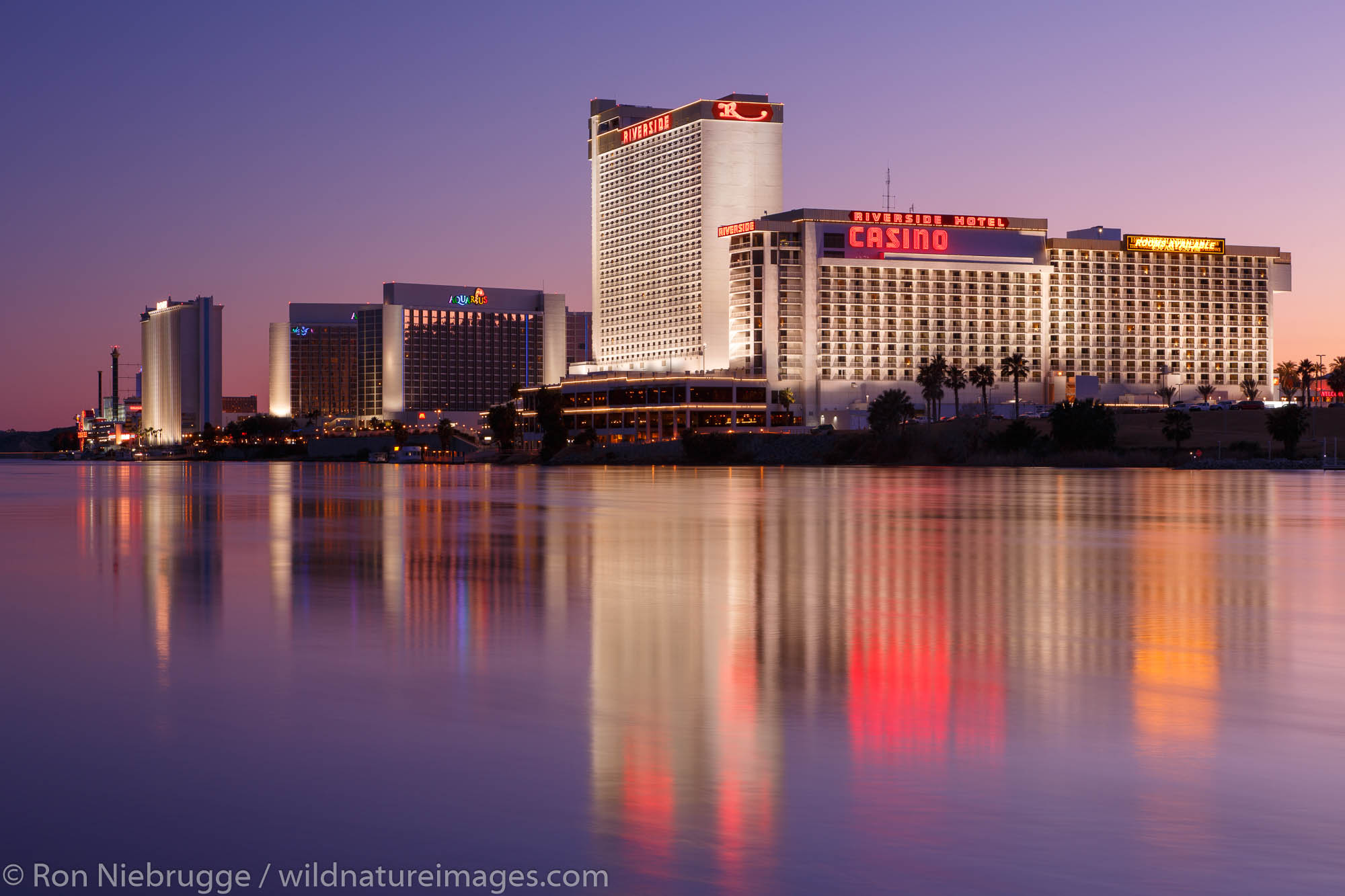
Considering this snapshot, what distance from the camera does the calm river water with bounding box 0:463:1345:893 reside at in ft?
25.5

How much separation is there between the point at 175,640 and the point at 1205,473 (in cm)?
11198

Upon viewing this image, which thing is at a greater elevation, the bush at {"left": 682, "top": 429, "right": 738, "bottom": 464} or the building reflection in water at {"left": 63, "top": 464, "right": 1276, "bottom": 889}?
the bush at {"left": 682, "top": 429, "right": 738, "bottom": 464}

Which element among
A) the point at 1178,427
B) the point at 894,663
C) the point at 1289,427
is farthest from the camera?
the point at 1178,427

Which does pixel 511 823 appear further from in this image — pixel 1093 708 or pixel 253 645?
pixel 253 645

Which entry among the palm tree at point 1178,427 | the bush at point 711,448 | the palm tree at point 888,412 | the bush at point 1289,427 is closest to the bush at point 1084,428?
the palm tree at point 1178,427

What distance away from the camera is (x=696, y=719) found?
11.5 m

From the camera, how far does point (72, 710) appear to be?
11.9m

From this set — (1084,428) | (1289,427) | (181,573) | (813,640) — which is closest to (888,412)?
(1084,428)

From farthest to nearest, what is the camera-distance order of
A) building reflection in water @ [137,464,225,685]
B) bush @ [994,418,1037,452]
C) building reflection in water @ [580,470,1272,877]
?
bush @ [994,418,1037,452]
building reflection in water @ [137,464,225,685]
building reflection in water @ [580,470,1272,877]

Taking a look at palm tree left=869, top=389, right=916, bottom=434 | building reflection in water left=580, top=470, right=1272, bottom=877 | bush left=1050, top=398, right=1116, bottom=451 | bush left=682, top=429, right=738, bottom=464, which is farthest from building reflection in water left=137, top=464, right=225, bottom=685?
bush left=682, top=429, right=738, bottom=464

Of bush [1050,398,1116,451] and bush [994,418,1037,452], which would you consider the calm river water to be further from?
bush [994,418,1037,452]

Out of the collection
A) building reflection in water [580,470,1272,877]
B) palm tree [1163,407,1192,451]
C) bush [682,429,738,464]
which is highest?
palm tree [1163,407,1192,451]

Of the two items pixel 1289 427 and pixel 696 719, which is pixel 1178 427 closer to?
pixel 1289 427

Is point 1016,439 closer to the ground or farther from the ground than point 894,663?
farther from the ground
